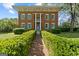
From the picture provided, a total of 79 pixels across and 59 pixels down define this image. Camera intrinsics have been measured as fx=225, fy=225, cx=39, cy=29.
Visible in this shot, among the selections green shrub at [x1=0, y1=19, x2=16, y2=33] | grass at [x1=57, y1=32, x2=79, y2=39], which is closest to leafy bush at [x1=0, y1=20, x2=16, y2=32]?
green shrub at [x1=0, y1=19, x2=16, y2=33]

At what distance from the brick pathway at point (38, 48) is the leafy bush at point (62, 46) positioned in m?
0.20

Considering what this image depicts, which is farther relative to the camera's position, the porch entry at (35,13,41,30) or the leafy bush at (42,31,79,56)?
the porch entry at (35,13,41,30)

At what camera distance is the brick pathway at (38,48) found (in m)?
5.61

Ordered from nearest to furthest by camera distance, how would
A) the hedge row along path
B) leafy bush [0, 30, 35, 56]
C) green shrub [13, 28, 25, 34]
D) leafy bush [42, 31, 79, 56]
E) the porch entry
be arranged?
1. leafy bush [0, 30, 35, 56]
2. leafy bush [42, 31, 79, 56]
3. the hedge row along path
4. green shrub [13, 28, 25, 34]
5. the porch entry

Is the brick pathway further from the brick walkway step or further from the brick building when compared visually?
the brick building

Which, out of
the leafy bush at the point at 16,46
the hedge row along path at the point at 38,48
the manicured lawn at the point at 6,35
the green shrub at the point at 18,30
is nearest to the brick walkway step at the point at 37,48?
the hedge row along path at the point at 38,48

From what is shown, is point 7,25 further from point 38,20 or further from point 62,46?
point 62,46

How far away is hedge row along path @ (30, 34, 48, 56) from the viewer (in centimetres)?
561

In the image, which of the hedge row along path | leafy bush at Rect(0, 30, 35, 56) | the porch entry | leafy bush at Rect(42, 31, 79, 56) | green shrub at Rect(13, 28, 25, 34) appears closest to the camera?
leafy bush at Rect(0, 30, 35, 56)

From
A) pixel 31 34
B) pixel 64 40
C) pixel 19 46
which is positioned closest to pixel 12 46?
pixel 19 46

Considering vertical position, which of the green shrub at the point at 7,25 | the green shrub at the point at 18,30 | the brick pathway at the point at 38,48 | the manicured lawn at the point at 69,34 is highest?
the green shrub at the point at 7,25

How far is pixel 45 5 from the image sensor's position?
233 inches

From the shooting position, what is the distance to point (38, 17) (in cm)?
592

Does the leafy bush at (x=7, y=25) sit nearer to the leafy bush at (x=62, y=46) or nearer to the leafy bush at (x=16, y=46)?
the leafy bush at (x=16, y=46)
